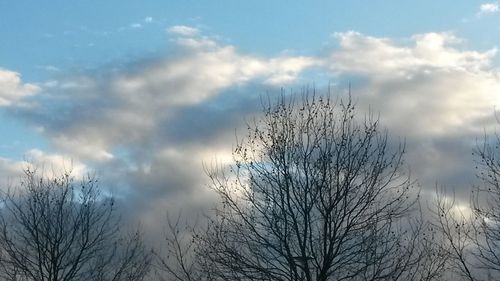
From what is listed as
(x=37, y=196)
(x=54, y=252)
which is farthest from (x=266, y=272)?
(x=37, y=196)

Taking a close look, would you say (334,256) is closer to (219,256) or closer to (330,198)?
(330,198)

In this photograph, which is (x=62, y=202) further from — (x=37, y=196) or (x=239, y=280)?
(x=239, y=280)

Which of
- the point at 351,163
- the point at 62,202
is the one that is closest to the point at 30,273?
the point at 62,202

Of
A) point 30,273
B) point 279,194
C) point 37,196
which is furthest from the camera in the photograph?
point 37,196

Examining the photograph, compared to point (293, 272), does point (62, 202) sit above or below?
above

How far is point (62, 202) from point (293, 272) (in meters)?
10.5

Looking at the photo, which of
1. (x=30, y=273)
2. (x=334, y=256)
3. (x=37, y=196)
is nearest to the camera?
(x=334, y=256)

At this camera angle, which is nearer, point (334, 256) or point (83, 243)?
point (334, 256)

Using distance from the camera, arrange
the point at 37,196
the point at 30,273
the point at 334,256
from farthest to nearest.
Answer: the point at 37,196, the point at 30,273, the point at 334,256

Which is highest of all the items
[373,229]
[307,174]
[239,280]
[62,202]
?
[62,202]

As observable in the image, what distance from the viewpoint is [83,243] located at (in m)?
24.2

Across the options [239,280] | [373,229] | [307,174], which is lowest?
[239,280]

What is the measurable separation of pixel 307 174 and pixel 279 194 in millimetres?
888

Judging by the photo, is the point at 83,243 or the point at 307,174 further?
the point at 83,243
